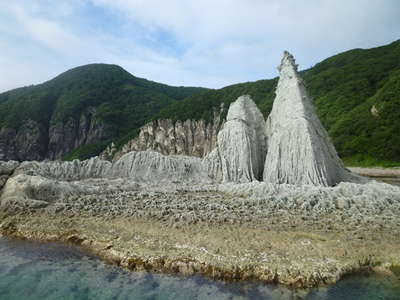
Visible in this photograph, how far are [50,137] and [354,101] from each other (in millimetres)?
98121

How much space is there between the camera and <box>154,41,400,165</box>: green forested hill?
5323 centimetres

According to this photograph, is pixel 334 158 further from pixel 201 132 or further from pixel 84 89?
pixel 84 89

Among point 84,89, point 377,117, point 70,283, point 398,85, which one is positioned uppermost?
point 84,89

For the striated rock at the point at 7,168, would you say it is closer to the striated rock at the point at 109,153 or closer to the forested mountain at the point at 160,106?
the forested mountain at the point at 160,106

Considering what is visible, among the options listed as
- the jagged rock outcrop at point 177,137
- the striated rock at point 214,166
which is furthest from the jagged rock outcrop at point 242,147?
the jagged rock outcrop at point 177,137

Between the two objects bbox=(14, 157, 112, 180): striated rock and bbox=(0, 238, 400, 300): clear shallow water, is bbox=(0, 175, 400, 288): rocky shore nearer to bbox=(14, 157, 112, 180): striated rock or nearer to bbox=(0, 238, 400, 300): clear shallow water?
bbox=(0, 238, 400, 300): clear shallow water

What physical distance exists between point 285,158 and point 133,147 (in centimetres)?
6953

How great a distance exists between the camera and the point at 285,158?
1834 centimetres

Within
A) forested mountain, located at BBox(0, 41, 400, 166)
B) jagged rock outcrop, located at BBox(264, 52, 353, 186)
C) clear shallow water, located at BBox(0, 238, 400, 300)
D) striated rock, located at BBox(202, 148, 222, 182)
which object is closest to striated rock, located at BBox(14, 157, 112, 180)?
striated rock, located at BBox(202, 148, 222, 182)

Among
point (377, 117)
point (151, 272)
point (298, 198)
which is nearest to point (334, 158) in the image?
point (298, 198)

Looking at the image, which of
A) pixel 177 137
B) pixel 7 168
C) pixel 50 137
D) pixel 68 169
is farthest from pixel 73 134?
pixel 7 168

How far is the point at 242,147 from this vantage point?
2091 cm

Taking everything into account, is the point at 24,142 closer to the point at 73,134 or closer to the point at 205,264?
the point at 73,134

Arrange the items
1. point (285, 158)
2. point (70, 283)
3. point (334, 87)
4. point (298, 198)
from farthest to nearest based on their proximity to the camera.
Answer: point (334, 87) → point (285, 158) → point (298, 198) → point (70, 283)
